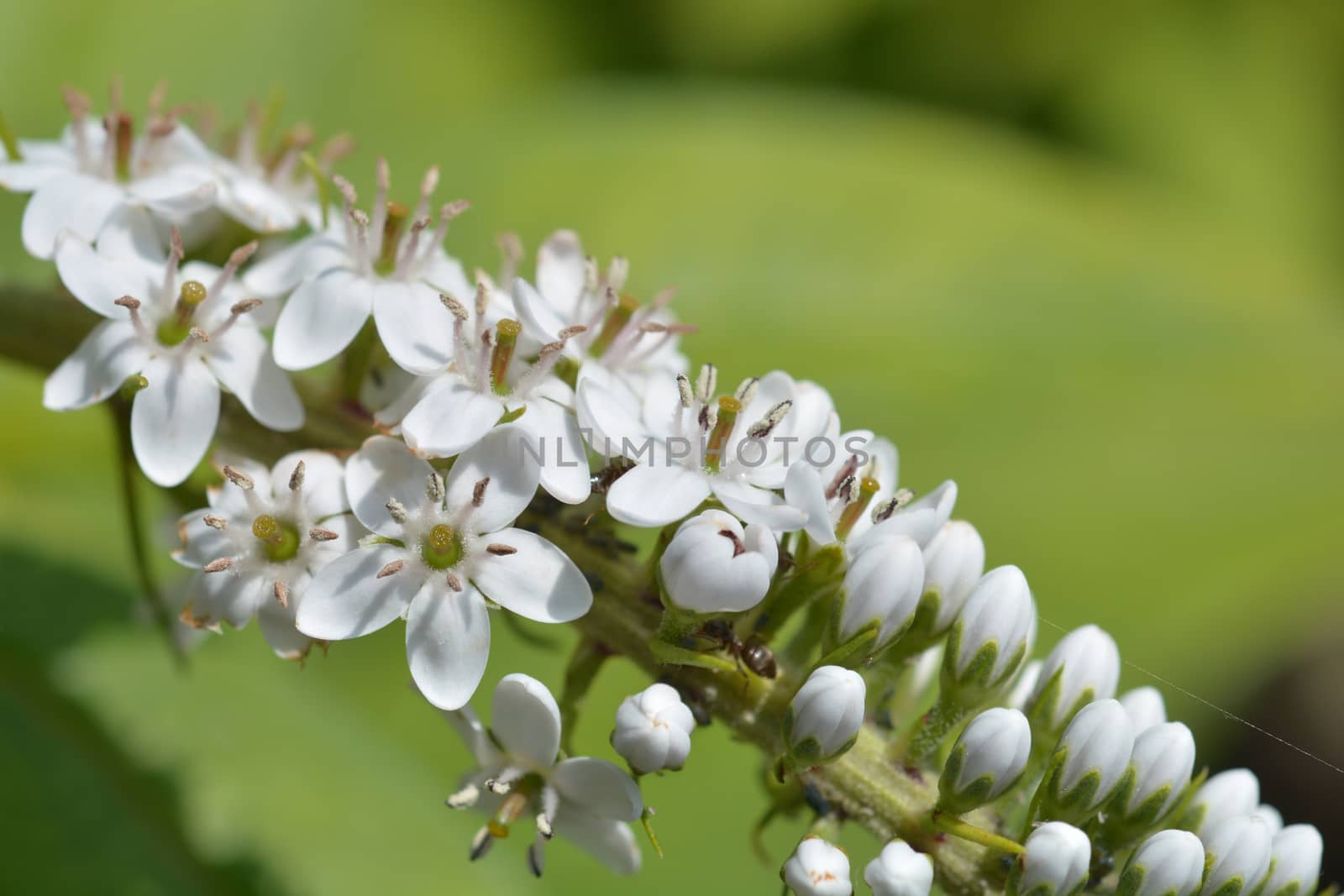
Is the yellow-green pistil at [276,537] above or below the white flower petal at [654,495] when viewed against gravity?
below

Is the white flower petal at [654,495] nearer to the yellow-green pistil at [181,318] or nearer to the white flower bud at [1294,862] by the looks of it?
the yellow-green pistil at [181,318]

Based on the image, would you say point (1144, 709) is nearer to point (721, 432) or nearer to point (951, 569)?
point (951, 569)

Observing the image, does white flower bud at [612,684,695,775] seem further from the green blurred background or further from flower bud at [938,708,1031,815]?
the green blurred background

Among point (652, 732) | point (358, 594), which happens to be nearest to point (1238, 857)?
point (652, 732)

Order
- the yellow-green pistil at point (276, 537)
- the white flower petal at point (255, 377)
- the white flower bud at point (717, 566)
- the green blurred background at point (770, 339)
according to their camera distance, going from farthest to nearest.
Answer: the green blurred background at point (770, 339) → the white flower petal at point (255, 377) → the yellow-green pistil at point (276, 537) → the white flower bud at point (717, 566)

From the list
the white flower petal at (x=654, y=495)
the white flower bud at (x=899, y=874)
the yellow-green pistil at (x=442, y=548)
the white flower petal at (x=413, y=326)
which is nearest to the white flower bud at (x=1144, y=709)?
the white flower bud at (x=899, y=874)

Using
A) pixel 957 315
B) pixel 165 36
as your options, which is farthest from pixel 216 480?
pixel 957 315

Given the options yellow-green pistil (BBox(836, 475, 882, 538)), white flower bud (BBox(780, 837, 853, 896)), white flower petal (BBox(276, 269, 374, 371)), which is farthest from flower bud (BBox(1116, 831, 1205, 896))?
white flower petal (BBox(276, 269, 374, 371))
